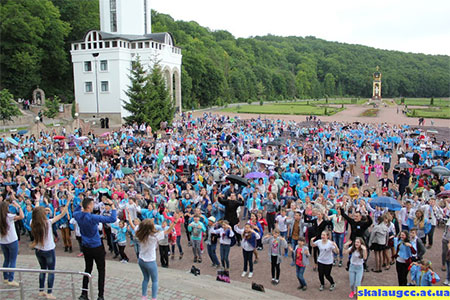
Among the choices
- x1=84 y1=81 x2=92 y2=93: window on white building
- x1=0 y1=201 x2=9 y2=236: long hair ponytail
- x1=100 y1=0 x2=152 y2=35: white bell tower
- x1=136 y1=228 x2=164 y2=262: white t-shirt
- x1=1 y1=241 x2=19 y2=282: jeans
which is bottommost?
x1=1 y1=241 x2=19 y2=282: jeans

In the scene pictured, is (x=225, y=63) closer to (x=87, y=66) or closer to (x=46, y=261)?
(x=87, y=66)

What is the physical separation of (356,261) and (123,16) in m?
49.9

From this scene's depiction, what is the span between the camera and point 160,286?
782 centimetres

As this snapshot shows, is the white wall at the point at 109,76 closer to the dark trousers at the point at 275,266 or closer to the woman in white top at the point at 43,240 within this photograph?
the dark trousers at the point at 275,266

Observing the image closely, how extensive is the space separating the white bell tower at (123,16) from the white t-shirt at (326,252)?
161ft

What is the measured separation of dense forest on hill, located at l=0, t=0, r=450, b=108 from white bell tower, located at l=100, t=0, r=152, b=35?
725 cm

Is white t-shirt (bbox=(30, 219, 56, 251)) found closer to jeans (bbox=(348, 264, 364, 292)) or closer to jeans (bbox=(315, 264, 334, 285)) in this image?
jeans (bbox=(315, 264, 334, 285))

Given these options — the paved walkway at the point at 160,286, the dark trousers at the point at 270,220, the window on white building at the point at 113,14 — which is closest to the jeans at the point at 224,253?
the paved walkway at the point at 160,286

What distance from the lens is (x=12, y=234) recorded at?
6.96 m

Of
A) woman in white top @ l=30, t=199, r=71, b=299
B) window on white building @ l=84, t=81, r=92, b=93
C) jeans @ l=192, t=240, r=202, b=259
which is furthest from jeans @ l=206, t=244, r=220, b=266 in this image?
window on white building @ l=84, t=81, r=92, b=93

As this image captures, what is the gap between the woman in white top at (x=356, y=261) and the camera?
7938 millimetres

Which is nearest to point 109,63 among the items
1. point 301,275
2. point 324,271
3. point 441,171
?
point 441,171

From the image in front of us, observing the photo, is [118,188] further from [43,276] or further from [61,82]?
[61,82]

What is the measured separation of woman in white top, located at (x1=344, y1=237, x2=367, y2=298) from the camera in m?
7.94
